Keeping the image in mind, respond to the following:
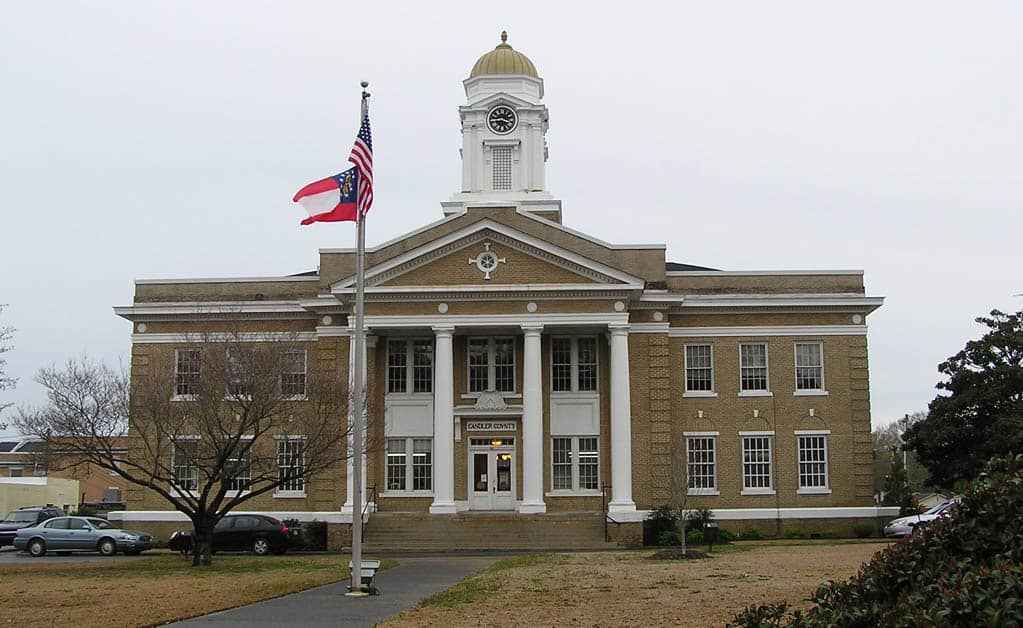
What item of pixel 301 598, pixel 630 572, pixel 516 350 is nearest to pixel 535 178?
pixel 516 350

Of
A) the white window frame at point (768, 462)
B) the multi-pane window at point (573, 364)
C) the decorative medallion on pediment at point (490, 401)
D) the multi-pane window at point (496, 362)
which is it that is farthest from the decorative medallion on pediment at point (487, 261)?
the white window frame at point (768, 462)

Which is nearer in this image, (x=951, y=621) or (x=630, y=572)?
(x=951, y=621)

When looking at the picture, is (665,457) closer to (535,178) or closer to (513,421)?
(513,421)

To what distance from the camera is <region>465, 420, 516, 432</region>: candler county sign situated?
44.7 metres

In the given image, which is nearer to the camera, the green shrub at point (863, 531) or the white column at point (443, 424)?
the white column at point (443, 424)

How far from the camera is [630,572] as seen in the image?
2620 cm

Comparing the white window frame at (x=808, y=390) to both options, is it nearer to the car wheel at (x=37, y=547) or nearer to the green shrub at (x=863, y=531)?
A: the green shrub at (x=863, y=531)

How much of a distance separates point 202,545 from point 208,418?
3.38 m

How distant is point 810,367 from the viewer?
46031mm

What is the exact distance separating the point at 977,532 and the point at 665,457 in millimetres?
34485

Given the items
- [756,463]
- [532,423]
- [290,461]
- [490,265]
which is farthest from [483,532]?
[756,463]

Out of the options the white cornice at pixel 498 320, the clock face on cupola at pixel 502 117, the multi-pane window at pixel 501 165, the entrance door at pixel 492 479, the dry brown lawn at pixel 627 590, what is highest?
the clock face on cupola at pixel 502 117

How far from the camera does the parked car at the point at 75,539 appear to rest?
1569 inches

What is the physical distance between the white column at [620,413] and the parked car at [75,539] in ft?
54.3
